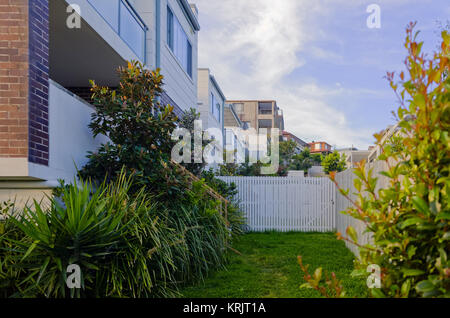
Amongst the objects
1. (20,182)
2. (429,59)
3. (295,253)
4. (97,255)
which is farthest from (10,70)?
(295,253)

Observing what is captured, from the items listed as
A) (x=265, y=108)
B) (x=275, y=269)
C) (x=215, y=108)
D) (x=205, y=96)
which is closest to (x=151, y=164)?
(x=275, y=269)

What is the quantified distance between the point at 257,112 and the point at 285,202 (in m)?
39.2

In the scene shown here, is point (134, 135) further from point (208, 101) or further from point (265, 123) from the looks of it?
point (265, 123)

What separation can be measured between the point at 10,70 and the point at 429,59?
4.81 meters

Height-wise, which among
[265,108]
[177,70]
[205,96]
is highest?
[265,108]

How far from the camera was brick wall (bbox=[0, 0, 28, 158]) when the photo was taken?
16.1 ft

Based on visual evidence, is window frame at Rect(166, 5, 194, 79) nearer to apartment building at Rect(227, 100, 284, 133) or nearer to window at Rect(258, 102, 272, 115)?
apartment building at Rect(227, 100, 284, 133)

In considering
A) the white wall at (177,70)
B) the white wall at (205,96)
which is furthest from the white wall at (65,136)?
the white wall at (205,96)

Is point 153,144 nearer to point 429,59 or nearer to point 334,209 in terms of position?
point 429,59

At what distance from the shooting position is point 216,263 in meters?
6.86

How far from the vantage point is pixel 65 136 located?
19.9 ft

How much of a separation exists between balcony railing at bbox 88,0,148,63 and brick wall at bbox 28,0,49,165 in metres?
1.78

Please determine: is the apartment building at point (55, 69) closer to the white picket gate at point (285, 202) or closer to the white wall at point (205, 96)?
the white picket gate at point (285, 202)

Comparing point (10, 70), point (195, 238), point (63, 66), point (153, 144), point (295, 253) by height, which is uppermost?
point (63, 66)
